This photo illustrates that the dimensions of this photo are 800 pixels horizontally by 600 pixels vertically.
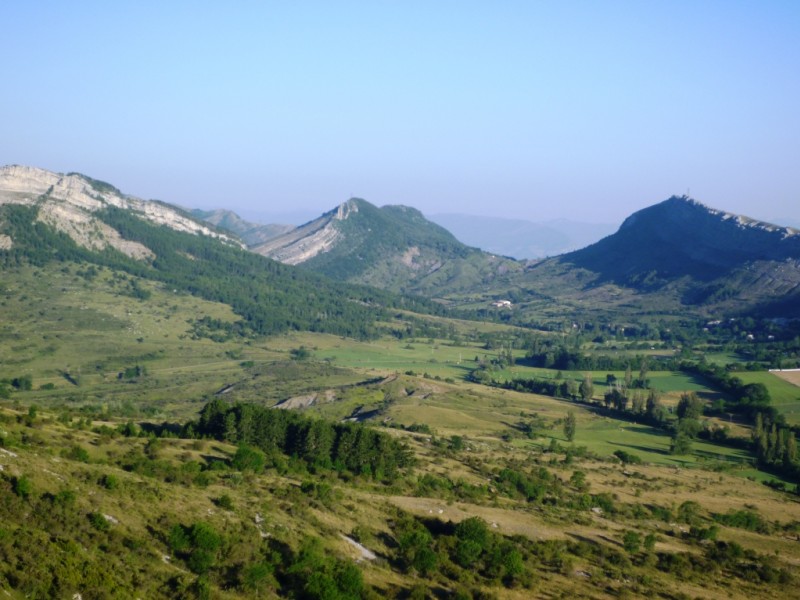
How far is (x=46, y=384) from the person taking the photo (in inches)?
4345

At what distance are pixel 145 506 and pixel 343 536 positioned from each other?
9.58 meters

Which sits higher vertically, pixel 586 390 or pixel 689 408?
pixel 689 408

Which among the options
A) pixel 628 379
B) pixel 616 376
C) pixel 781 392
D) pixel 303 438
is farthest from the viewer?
pixel 616 376

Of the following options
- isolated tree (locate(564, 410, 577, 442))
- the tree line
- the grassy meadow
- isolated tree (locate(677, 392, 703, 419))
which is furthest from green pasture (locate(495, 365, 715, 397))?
the tree line

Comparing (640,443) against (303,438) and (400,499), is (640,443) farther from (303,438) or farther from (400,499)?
(400,499)

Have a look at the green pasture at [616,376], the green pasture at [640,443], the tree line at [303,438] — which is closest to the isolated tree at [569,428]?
the green pasture at [640,443]

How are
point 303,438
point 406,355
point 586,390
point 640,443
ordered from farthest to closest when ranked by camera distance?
point 406,355 → point 586,390 → point 640,443 → point 303,438

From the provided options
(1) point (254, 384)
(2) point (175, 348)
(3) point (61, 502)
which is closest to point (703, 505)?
(3) point (61, 502)

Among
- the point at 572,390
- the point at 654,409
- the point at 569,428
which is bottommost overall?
the point at 569,428

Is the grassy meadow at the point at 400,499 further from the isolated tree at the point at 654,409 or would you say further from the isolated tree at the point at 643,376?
the isolated tree at the point at 643,376

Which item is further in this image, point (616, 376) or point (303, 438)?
point (616, 376)

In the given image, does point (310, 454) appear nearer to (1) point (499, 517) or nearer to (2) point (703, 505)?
(1) point (499, 517)

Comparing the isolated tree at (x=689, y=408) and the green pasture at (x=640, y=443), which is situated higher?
the isolated tree at (x=689, y=408)

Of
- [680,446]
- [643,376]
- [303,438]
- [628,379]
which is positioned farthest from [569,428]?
[643,376]
